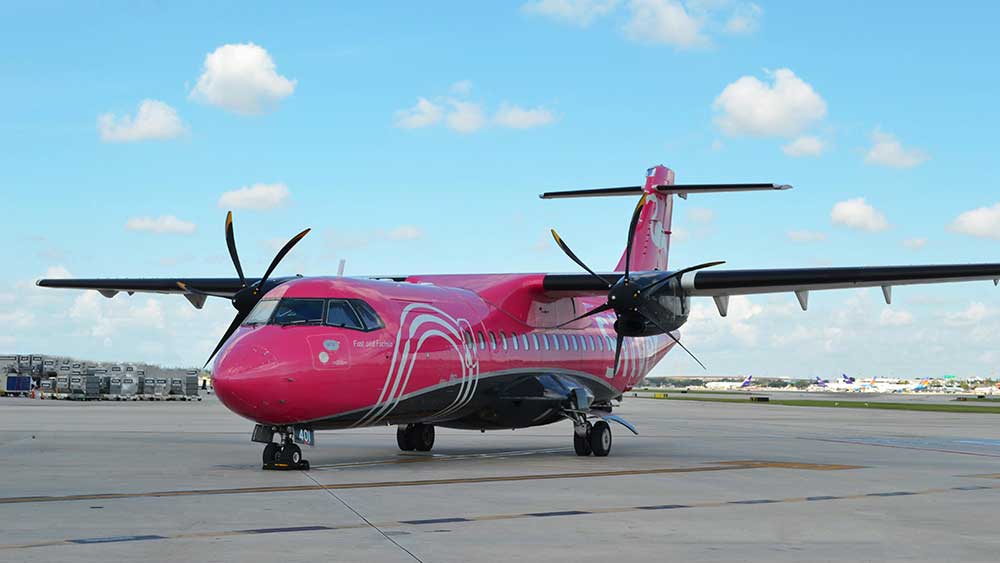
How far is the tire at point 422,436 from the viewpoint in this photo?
19.9 meters

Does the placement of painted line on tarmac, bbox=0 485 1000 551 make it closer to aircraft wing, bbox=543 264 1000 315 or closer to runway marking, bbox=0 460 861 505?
runway marking, bbox=0 460 861 505

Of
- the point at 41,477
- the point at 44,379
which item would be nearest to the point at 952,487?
the point at 41,477

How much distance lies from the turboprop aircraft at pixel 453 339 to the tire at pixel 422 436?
0.02 m

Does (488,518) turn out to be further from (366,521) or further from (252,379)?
(252,379)

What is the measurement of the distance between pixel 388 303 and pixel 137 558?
30.0ft

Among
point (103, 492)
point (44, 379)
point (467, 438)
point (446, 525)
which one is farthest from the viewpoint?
point (44, 379)

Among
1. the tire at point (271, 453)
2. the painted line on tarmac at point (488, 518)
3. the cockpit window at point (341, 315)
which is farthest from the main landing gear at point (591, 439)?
the painted line on tarmac at point (488, 518)

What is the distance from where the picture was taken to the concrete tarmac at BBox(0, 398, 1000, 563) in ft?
27.0

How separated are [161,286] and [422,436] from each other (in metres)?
7.88

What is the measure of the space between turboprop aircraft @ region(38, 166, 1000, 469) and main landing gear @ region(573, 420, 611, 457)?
0.06 ft

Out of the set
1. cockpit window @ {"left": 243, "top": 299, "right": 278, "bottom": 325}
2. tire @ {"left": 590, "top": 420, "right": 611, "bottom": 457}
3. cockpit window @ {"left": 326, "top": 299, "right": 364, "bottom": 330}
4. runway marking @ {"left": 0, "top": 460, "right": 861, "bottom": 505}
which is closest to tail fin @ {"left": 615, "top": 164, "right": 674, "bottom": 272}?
tire @ {"left": 590, "top": 420, "right": 611, "bottom": 457}

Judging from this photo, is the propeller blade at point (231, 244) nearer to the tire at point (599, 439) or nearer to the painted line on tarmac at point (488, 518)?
the tire at point (599, 439)

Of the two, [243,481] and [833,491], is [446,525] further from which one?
[833,491]

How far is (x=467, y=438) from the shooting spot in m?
25.6
